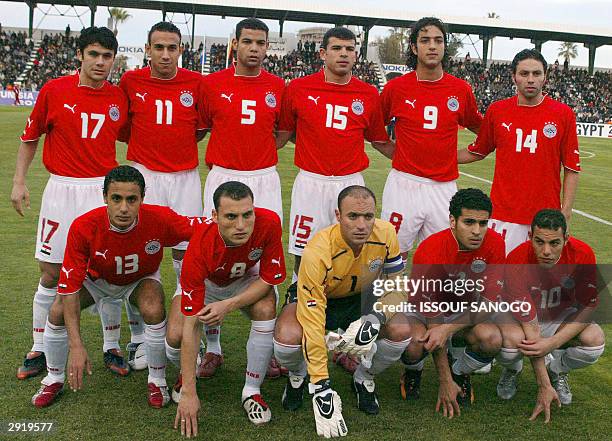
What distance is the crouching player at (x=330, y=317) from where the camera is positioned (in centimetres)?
347

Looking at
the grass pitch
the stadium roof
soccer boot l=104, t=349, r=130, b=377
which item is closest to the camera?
the grass pitch

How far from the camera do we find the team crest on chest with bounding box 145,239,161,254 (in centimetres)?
384

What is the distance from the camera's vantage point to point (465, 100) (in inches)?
185

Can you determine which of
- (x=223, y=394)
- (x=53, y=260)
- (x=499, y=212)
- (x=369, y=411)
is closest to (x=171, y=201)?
(x=53, y=260)

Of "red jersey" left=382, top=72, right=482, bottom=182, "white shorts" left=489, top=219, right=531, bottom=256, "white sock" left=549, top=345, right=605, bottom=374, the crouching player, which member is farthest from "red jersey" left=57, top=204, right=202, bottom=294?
"white sock" left=549, top=345, right=605, bottom=374

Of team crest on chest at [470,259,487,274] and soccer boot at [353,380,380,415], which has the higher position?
team crest on chest at [470,259,487,274]

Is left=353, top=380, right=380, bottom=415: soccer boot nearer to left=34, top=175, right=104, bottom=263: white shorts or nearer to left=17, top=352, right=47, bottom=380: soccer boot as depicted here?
left=17, top=352, right=47, bottom=380: soccer boot

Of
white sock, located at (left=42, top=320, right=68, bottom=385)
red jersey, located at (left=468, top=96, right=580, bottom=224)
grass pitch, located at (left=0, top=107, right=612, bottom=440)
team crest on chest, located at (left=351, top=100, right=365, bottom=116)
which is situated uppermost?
team crest on chest, located at (left=351, top=100, right=365, bottom=116)

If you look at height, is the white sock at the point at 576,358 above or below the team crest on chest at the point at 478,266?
below

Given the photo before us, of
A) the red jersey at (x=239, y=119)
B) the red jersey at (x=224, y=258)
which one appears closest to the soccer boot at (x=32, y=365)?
the red jersey at (x=224, y=258)

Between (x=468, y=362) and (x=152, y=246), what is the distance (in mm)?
2012

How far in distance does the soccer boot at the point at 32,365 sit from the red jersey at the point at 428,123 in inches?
107

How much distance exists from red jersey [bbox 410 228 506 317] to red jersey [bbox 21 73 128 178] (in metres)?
2.19

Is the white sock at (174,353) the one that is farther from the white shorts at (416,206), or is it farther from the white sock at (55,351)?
the white shorts at (416,206)
